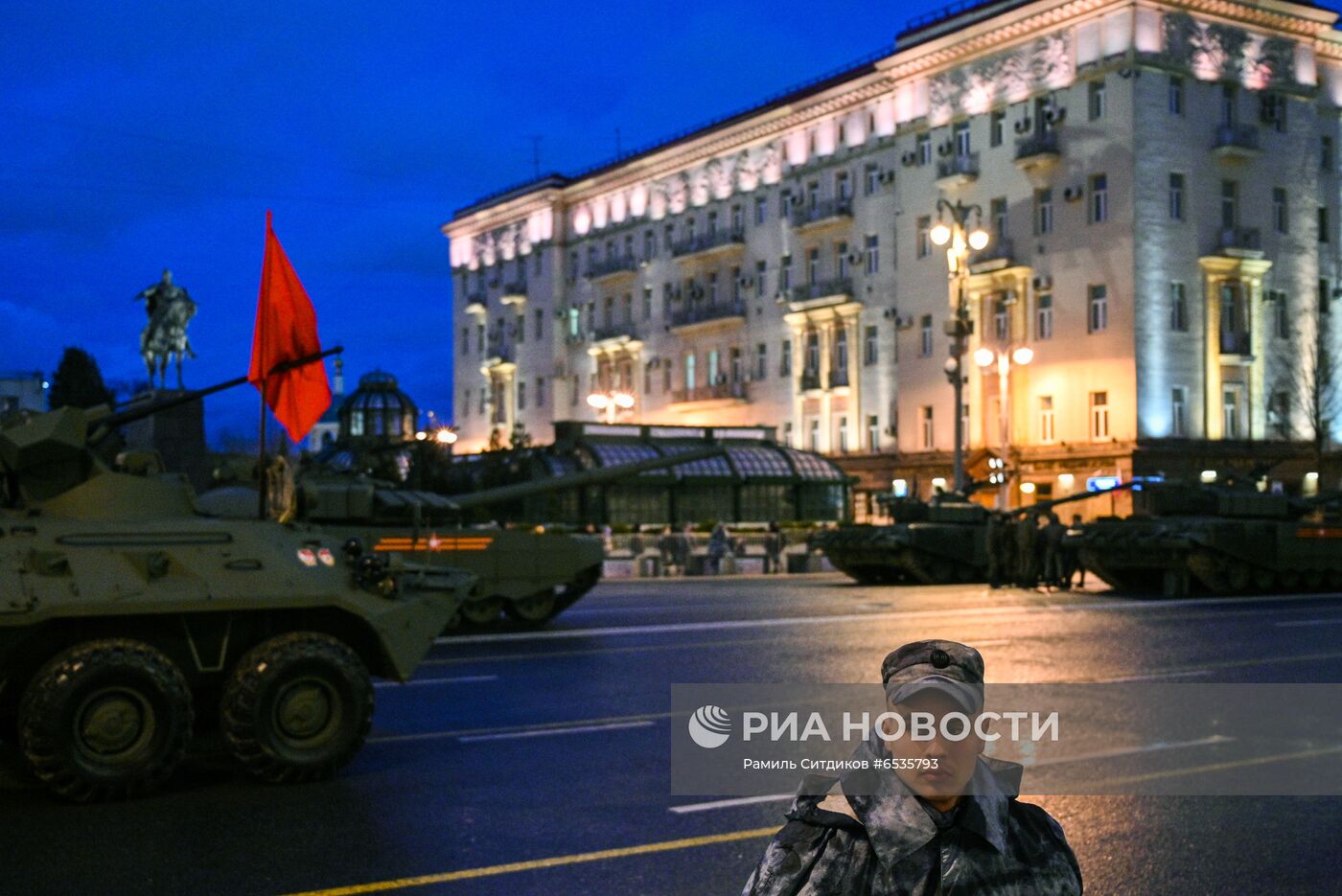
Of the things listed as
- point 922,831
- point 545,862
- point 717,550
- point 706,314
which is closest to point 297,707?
point 545,862

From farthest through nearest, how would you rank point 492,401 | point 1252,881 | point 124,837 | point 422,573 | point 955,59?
point 492,401 < point 955,59 < point 422,573 < point 124,837 < point 1252,881

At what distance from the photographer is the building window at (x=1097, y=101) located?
4816 cm

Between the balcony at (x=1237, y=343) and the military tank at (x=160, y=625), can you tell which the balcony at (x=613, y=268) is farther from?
the military tank at (x=160, y=625)

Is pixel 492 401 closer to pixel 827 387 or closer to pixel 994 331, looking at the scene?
pixel 827 387

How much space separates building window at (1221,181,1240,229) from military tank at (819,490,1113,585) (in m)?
21.4

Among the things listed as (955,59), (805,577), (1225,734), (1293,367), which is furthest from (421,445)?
(1225,734)

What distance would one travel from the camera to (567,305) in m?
80.2

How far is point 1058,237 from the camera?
164 ft

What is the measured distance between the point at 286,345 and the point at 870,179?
49.4 meters

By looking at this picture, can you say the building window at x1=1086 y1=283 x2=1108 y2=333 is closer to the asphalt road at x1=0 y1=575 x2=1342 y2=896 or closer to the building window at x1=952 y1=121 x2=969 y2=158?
the building window at x1=952 y1=121 x2=969 y2=158

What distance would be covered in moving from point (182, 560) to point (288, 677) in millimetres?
957

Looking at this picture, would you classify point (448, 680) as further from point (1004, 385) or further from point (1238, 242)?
point (1238, 242)

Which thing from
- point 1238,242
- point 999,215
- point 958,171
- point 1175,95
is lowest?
point 1238,242

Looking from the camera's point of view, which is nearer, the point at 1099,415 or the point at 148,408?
the point at 148,408
